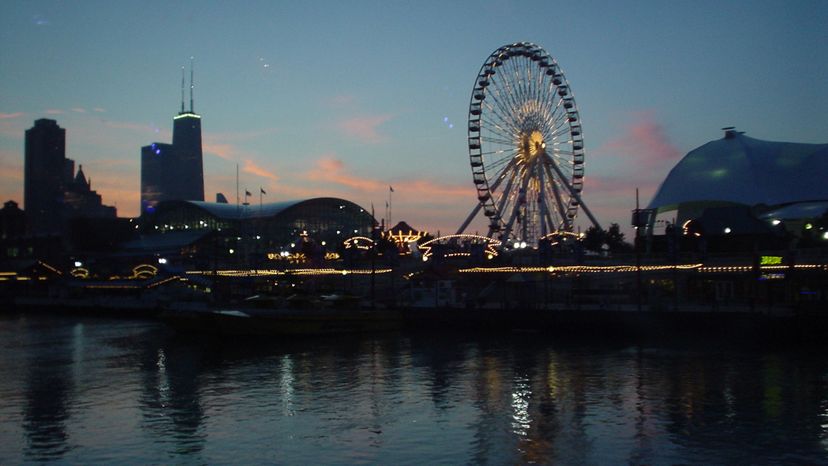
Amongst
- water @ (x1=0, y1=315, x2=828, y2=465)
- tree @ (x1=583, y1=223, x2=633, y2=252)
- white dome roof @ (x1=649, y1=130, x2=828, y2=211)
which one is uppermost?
white dome roof @ (x1=649, y1=130, x2=828, y2=211)

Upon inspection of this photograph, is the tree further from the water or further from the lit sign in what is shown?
the water

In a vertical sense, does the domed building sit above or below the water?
above

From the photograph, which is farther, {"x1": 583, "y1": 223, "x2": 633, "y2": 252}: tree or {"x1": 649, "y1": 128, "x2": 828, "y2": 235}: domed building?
{"x1": 583, "y1": 223, "x2": 633, "y2": 252}: tree

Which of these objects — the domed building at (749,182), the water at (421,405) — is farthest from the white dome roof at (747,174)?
the water at (421,405)

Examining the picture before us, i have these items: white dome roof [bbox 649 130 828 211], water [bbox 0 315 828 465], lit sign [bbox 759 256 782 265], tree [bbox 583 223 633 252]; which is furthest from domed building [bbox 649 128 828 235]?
water [bbox 0 315 828 465]

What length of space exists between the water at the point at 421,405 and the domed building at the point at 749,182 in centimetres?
4510

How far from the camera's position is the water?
24156mm

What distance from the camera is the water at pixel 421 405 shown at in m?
24.2

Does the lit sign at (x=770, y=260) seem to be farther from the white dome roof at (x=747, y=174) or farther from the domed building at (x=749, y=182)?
the white dome roof at (x=747, y=174)

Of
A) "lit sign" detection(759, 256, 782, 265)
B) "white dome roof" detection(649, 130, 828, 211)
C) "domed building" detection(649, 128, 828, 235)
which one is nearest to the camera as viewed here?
"lit sign" detection(759, 256, 782, 265)

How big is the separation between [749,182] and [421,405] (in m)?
71.4

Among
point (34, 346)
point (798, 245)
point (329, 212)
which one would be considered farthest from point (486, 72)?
point (329, 212)

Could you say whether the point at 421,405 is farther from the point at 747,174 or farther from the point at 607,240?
the point at 607,240

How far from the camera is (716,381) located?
3500 centimetres
